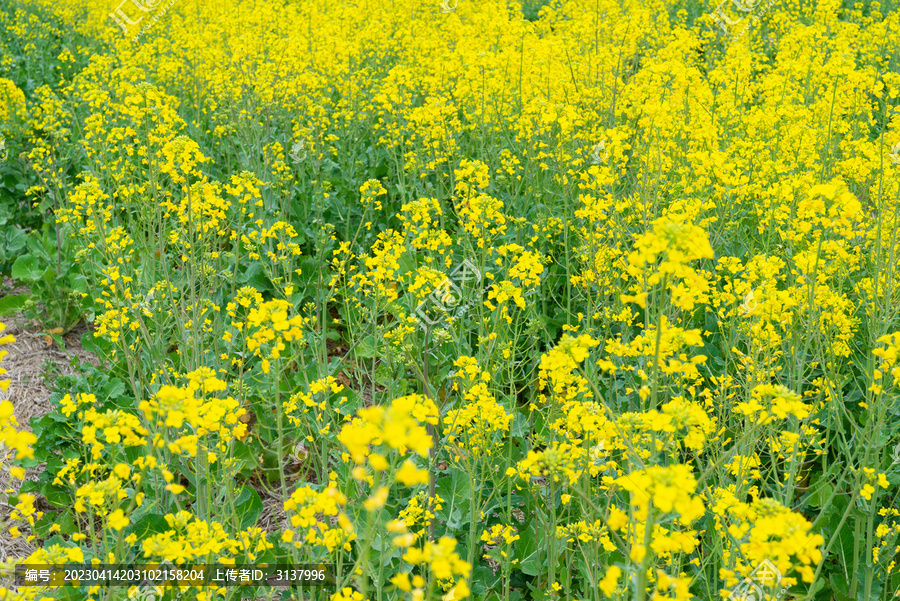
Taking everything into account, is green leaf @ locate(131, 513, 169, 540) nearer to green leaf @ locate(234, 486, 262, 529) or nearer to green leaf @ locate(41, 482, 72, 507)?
green leaf @ locate(234, 486, 262, 529)

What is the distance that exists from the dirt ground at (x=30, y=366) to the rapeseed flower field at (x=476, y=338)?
0.24 feet

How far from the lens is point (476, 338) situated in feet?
13.4

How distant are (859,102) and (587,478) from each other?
4204mm

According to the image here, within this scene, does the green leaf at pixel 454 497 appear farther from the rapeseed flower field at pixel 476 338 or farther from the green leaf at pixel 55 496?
the green leaf at pixel 55 496

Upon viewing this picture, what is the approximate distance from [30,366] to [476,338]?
243 centimetres

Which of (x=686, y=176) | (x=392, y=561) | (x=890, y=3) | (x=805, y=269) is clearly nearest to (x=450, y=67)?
(x=686, y=176)

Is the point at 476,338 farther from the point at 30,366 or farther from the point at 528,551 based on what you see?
the point at 30,366

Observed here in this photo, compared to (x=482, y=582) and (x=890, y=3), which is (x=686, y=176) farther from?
(x=890, y=3)

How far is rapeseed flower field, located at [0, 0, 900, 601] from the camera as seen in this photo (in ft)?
6.40

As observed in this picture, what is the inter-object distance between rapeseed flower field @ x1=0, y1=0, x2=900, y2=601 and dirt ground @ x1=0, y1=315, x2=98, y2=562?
7cm

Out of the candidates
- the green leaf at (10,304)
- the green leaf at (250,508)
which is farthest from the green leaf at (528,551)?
the green leaf at (10,304)

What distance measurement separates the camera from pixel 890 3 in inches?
475

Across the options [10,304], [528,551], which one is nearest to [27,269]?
[10,304]

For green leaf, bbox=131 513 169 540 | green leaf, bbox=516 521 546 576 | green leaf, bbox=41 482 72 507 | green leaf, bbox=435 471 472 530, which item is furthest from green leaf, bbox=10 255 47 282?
green leaf, bbox=516 521 546 576
